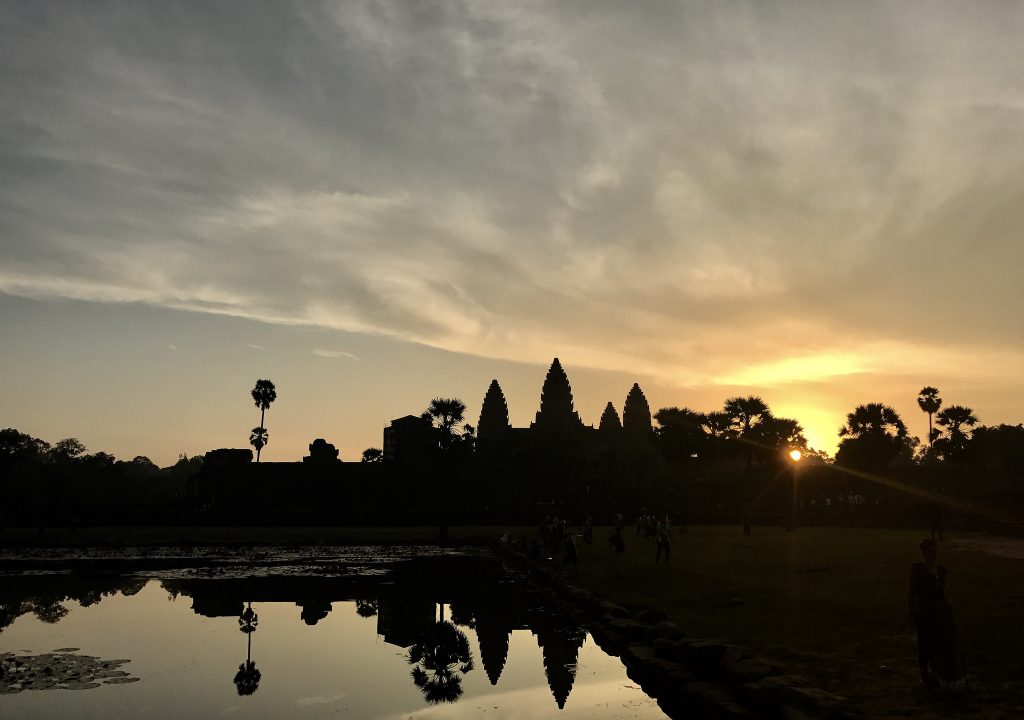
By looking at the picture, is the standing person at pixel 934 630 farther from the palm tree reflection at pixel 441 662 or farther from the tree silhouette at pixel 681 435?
the tree silhouette at pixel 681 435

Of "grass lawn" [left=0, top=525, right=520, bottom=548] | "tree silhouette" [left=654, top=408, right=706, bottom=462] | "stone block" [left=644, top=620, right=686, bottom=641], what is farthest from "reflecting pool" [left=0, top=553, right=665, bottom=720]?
"tree silhouette" [left=654, top=408, right=706, bottom=462]

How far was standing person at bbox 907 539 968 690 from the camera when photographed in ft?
31.6

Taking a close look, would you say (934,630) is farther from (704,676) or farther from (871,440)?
(871,440)

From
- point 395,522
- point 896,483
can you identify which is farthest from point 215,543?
point 896,483

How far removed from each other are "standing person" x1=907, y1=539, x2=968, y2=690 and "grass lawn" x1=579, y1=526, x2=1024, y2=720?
29cm

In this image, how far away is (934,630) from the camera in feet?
31.9

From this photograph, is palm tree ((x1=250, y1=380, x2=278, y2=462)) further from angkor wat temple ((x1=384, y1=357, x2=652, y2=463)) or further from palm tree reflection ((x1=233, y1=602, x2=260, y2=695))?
palm tree reflection ((x1=233, y1=602, x2=260, y2=695))

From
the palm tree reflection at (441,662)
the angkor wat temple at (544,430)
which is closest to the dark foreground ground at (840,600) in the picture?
the palm tree reflection at (441,662)

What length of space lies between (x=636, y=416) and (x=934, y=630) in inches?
4391

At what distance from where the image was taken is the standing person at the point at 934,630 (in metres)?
9.62

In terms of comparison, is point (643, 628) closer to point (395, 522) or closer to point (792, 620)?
point (792, 620)

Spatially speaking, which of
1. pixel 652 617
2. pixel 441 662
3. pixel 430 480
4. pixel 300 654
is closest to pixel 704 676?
pixel 652 617

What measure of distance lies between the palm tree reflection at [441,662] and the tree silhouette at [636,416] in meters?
104

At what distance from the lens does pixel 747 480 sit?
269 ft
